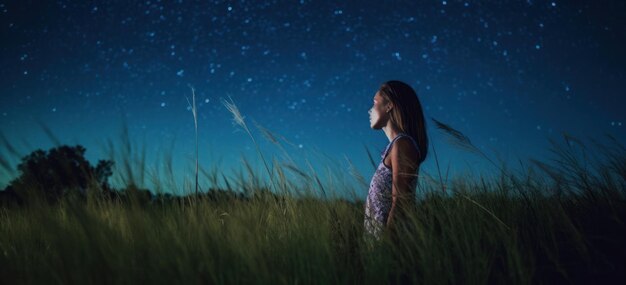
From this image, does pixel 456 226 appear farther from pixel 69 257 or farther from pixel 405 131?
pixel 69 257

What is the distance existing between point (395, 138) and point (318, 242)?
4.17 feet

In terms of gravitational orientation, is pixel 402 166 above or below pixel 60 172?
above

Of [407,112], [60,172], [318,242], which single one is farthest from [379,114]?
[60,172]

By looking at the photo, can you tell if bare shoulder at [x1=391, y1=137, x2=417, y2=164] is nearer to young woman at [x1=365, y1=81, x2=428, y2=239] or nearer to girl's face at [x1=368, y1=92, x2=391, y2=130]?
young woman at [x1=365, y1=81, x2=428, y2=239]

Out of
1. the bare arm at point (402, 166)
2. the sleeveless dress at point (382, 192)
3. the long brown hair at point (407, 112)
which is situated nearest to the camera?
the bare arm at point (402, 166)

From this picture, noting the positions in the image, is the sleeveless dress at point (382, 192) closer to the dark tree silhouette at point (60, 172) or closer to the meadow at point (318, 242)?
the meadow at point (318, 242)

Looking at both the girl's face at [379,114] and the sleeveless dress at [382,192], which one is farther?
the girl's face at [379,114]

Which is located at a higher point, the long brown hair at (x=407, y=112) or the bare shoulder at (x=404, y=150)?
the long brown hair at (x=407, y=112)

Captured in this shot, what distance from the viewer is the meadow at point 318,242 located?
1.37m

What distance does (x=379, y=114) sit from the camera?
2877 mm

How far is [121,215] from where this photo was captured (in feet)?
7.75

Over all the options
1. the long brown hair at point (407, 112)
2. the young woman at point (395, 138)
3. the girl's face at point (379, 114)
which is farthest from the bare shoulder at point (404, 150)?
the girl's face at point (379, 114)

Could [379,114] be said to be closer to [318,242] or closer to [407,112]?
[407,112]

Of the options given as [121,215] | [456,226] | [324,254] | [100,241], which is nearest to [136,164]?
[100,241]
